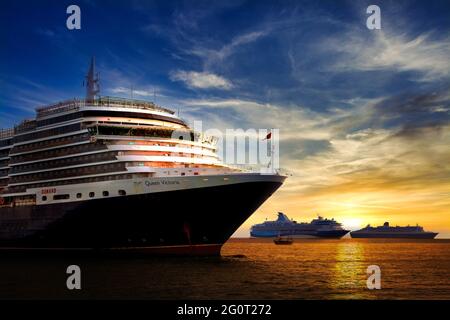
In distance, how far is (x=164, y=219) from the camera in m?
44.8

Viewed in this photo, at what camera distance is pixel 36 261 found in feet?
155

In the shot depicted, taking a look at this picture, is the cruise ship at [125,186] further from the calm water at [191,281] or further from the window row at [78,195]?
the calm water at [191,281]

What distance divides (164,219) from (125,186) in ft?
15.8

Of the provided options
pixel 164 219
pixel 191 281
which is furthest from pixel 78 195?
pixel 191 281

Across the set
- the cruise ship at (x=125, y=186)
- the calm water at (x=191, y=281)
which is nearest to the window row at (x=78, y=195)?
the cruise ship at (x=125, y=186)

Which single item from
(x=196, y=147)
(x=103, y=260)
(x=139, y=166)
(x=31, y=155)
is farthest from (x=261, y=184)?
(x=31, y=155)

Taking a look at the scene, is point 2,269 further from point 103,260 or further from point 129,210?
point 129,210

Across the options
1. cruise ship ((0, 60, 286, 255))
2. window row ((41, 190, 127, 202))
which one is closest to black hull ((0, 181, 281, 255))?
cruise ship ((0, 60, 286, 255))

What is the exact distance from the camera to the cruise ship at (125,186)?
146 feet

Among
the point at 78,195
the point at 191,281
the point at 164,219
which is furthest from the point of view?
the point at 78,195

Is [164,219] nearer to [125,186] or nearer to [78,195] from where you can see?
[125,186]

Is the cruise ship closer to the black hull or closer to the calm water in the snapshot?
the black hull

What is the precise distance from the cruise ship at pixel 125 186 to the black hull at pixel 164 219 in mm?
95
